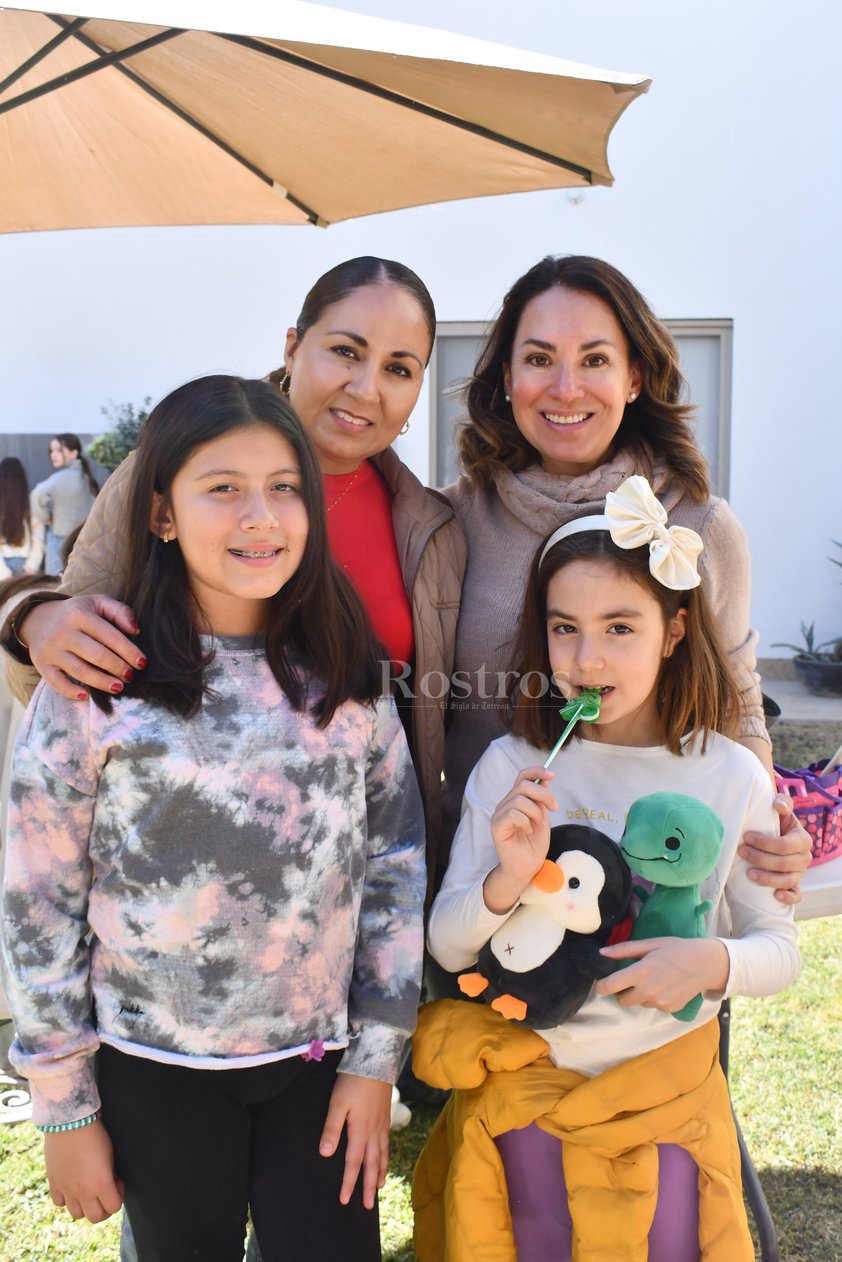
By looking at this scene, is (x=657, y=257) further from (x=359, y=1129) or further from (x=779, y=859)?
(x=359, y=1129)

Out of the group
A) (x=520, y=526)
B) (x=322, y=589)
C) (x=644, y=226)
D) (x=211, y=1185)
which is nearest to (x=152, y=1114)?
(x=211, y=1185)

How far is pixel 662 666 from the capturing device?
1.85 metres

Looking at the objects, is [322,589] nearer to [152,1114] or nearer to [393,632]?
[393,632]

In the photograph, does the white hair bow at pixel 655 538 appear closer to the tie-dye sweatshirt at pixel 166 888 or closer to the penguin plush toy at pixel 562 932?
the penguin plush toy at pixel 562 932

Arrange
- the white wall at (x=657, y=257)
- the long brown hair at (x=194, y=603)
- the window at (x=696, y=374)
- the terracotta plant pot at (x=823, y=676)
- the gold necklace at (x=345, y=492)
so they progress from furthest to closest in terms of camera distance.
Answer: the window at (x=696, y=374) < the terracotta plant pot at (x=823, y=676) < the white wall at (x=657, y=257) < the gold necklace at (x=345, y=492) < the long brown hair at (x=194, y=603)

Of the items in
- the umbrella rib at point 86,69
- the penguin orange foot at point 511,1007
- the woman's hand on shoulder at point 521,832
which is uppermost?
the umbrella rib at point 86,69

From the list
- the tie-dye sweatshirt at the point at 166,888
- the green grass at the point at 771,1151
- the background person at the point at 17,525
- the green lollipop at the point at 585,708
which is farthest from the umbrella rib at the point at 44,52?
the background person at the point at 17,525

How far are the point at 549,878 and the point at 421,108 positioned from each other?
172cm

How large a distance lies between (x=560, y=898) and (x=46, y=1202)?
1883 mm

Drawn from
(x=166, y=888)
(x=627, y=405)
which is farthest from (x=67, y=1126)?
(x=627, y=405)

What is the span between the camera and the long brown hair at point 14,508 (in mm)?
7855

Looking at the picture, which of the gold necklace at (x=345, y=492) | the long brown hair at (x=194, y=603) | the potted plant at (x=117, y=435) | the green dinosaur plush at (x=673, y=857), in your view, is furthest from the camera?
the potted plant at (x=117, y=435)

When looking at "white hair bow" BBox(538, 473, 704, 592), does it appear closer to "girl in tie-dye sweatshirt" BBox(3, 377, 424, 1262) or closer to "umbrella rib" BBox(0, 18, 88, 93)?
"girl in tie-dye sweatshirt" BBox(3, 377, 424, 1262)

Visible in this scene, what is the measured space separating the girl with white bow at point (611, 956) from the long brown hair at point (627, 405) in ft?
1.36
